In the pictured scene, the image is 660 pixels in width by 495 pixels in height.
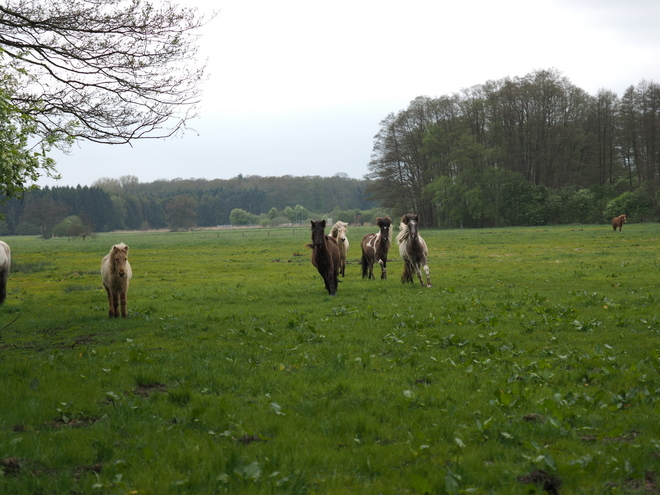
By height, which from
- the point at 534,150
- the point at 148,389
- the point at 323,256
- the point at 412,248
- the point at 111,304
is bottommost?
the point at 148,389

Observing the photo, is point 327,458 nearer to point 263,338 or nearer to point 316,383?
point 316,383

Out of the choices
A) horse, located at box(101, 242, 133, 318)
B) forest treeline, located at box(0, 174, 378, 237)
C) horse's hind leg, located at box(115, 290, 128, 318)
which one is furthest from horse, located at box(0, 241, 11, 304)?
forest treeline, located at box(0, 174, 378, 237)

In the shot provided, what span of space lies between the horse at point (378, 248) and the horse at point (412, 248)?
125 centimetres

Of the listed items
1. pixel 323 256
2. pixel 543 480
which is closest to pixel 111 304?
pixel 323 256

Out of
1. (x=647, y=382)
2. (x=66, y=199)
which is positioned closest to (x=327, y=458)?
(x=647, y=382)

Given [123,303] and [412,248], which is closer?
[123,303]

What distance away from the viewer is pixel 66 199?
150875mm

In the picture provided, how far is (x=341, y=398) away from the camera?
689 centimetres

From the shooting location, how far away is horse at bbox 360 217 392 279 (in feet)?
68.3

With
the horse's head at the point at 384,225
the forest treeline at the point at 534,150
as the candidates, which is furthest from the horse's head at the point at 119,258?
the forest treeline at the point at 534,150

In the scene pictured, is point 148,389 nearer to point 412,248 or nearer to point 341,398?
point 341,398

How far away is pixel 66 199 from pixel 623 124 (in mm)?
136339

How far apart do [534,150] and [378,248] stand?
64.2 m

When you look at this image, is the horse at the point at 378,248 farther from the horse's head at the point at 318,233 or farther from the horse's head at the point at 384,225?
the horse's head at the point at 318,233
